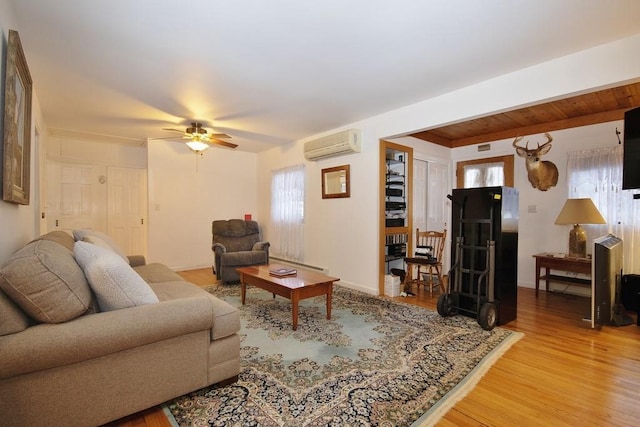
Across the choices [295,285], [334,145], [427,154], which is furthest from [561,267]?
[295,285]

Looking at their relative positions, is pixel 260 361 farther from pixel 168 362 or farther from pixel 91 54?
pixel 91 54

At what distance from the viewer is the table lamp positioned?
369 cm

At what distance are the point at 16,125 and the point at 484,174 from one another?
5.84m

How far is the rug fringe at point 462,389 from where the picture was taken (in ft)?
5.39

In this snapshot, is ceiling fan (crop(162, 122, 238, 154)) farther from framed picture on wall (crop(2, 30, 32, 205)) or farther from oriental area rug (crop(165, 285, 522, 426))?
oriental area rug (crop(165, 285, 522, 426))

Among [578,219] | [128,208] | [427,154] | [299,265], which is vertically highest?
[427,154]

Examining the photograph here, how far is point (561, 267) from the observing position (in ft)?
13.0

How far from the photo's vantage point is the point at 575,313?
3.43 meters

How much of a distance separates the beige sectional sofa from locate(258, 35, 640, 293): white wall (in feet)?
9.46

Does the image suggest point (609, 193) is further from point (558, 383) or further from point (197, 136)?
point (197, 136)

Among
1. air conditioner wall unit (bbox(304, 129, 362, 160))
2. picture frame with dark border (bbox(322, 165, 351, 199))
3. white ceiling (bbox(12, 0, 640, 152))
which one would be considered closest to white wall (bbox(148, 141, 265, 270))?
white ceiling (bbox(12, 0, 640, 152))

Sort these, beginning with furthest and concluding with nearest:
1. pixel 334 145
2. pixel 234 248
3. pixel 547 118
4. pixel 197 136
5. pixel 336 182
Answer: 1. pixel 234 248
2. pixel 336 182
3. pixel 334 145
4. pixel 547 118
5. pixel 197 136

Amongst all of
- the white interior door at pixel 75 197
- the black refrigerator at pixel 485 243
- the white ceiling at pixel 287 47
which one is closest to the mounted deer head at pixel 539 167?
the black refrigerator at pixel 485 243

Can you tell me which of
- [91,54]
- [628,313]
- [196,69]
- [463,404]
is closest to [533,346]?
[463,404]
